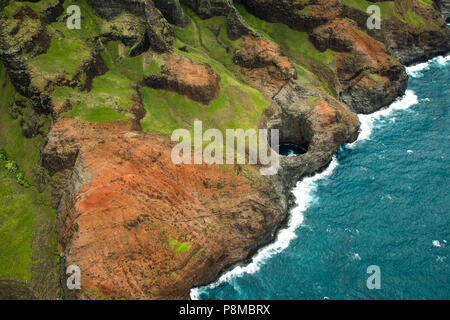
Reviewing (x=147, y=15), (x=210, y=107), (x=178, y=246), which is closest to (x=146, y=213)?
(x=178, y=246)

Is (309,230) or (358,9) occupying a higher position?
(358,9)

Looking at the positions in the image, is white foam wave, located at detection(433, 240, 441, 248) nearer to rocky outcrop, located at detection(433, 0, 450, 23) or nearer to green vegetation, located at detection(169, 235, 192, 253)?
green vegetation, located at detection(169, 235, 192, 253)

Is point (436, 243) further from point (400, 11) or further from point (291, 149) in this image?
point (400, 11)

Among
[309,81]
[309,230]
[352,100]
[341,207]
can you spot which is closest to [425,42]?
[352,100]

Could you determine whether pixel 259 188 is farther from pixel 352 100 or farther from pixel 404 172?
pixel 352 100

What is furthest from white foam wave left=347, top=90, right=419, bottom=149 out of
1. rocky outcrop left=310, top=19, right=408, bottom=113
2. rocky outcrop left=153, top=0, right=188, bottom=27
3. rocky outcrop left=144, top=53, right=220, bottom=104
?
rocky outcrop left=153, top=0, right=188, bottom=27

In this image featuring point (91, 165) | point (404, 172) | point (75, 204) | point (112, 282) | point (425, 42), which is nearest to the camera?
point (112, 282)
